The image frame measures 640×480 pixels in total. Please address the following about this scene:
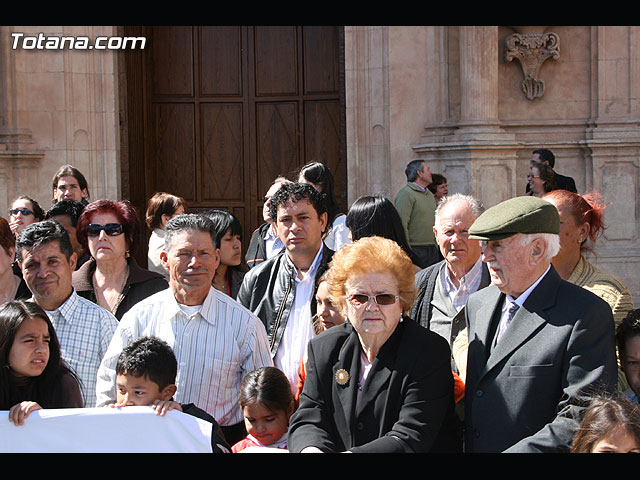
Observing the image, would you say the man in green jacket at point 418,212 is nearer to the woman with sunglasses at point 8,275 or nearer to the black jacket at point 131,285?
the black jacket at point 131,285

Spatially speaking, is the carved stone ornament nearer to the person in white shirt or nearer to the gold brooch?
the person in white shirt

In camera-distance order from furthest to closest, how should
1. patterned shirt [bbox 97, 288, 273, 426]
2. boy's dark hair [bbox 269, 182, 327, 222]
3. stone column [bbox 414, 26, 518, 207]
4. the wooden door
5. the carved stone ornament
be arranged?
the wooden door
the carved stone ornament
stone column [bbox 414, 26, 518, 207]
boy's dark hair [bbox 269, 182, 327, 222]
patterned shirt [bbox 97, 288, 273, 426]

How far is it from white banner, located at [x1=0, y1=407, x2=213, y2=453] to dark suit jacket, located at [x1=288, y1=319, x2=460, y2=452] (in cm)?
38

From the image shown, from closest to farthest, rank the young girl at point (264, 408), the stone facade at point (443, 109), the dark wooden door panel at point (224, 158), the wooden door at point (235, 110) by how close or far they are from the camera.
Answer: the young girl at point (264, 408) → the stone facade at point (443, 109) → the wooden door at point (235, 110) → the dark wooden door panel at point (224, 158)

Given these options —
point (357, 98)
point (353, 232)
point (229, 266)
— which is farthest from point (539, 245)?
point (357, 98)

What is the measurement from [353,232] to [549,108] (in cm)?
627

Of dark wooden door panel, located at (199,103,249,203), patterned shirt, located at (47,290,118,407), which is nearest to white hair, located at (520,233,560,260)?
patterned shirt, located at (47,290,118,407)

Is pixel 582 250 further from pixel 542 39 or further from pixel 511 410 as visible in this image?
pixel 542 39

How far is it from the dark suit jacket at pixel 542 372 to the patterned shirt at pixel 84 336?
1804 millimetres

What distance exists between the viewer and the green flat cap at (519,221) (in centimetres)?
309

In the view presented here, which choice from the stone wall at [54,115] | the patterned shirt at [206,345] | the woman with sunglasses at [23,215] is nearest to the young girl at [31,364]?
the patterned shirt at [206,345]

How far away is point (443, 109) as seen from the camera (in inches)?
400

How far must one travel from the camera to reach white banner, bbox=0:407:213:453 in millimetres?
2973

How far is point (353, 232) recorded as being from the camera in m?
4.87
